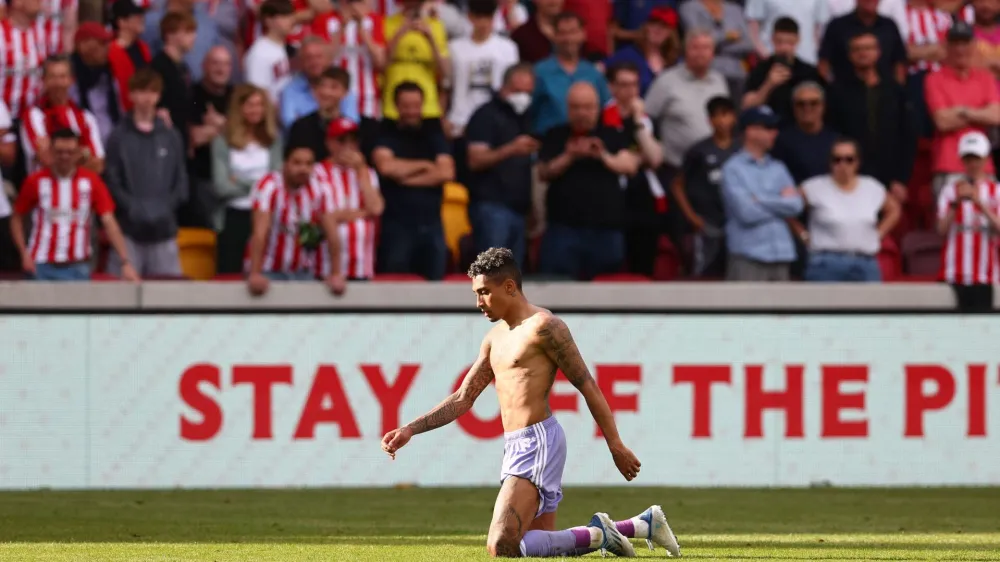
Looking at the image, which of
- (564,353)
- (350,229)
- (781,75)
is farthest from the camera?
(781,75)

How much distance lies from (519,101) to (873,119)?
3270 mm

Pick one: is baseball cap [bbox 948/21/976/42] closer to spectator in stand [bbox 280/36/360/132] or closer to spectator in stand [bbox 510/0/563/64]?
spectator in stand [bbox 510/0/563/64]

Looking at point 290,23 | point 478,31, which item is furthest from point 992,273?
point 290,23

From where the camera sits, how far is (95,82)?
47.9 ft

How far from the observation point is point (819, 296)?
13844mm

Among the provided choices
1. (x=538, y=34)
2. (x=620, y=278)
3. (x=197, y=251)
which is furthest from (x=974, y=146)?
(x=197, y=251)

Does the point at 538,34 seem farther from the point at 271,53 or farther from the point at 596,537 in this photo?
the point at 596,537

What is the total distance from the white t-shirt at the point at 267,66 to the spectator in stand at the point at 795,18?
14.5ft

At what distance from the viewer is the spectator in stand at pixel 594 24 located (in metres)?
16.1

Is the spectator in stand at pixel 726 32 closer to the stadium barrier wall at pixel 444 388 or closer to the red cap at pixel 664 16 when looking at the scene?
the red cap at pixel 664 16

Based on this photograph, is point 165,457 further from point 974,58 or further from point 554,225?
point 974,58

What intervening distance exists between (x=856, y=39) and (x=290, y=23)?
16.3ft

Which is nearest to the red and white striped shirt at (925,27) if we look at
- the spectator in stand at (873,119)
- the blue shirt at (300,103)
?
the spectator in stand at (873,119)

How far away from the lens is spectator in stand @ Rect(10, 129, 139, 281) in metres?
13.4
